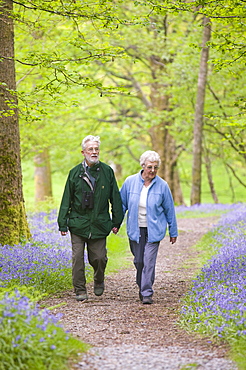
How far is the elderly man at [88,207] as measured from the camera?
7.26 m

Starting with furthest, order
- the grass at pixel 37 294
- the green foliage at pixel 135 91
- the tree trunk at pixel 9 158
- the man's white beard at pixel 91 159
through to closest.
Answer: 1. the green foliage at pixel 135 91
2. the tree trunk at pixel 9 158
3. the man's white beard at pixel 91 159
4. the grass at pixel 37 294

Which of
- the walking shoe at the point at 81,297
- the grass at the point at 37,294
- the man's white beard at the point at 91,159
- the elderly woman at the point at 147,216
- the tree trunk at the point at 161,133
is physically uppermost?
the tree trunk at the point at 161,133

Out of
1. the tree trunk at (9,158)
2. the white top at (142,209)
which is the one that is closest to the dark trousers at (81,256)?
the white top at (142,209)

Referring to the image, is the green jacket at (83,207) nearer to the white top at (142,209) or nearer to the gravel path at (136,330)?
the white top at (142,209)

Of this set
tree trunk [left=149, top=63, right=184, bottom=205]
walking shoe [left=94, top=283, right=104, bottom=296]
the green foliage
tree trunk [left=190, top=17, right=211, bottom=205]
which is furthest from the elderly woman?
tree trunk [left=149, top=63, right=184, bottom=205]

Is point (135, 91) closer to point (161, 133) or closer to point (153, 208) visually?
point (161, 133)

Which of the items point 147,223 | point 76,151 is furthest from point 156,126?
point 147,223

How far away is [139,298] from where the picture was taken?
781 cm

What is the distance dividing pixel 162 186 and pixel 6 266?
2516mm

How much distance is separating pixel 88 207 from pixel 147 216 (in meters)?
0.84

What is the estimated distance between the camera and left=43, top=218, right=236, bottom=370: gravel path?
14.9 ft

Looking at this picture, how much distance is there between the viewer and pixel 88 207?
287 inches

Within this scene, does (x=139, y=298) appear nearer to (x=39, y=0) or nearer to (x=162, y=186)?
(x=162, y=186)

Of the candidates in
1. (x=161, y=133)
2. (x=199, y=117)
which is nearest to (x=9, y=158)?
(x=199, y=117)
